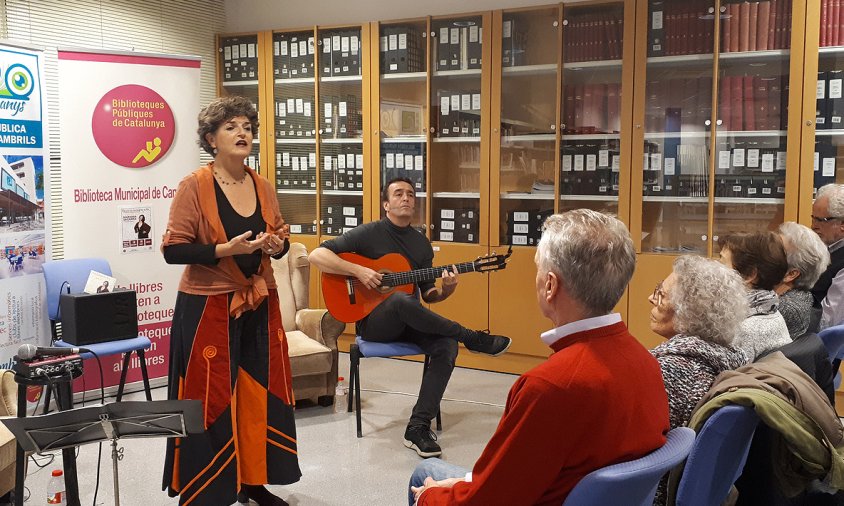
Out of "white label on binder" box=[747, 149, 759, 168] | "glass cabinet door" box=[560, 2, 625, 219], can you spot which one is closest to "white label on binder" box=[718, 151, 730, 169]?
"white label on binder" box=[747, 149, 759, 168]

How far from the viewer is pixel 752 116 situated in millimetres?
4469

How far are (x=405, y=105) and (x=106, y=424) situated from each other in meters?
3.82

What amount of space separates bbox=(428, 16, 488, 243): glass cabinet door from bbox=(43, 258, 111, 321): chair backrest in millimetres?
2272

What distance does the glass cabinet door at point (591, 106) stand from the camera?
188 inches

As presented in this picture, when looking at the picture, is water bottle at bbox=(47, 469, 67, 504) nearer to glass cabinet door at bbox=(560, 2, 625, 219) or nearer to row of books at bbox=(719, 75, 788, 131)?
glass cabinet door at bbox=(560, 2, 625, 219)

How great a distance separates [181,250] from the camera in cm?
273

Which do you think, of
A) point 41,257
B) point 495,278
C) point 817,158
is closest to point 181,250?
point 41,257

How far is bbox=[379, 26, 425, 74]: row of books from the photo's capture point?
5.34 meters

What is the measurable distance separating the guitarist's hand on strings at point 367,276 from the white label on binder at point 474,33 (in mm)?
2063

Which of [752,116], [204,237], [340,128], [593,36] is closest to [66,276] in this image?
[204,237]

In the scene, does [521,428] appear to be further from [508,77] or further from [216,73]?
Result: [216,73]

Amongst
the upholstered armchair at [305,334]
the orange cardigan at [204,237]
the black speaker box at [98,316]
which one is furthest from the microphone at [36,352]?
the upholstered armchair at [305,334]

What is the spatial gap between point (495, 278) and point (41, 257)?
2.83m

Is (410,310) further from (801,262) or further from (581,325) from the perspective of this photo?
(581,325)
